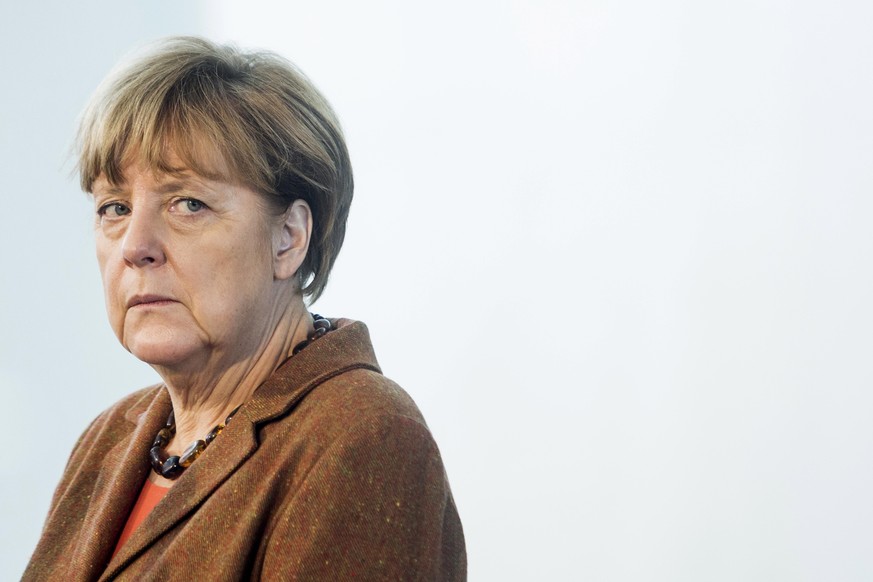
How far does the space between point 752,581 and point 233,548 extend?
1319 mm

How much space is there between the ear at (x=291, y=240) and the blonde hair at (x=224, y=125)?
14mm

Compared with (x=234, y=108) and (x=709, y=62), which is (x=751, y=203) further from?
(x=234, y=108)

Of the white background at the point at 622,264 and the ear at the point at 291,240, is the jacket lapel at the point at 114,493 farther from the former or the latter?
the white background at the point at 622,264

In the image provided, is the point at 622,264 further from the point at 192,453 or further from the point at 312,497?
the point at 312,497

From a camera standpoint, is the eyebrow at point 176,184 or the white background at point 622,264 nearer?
the eyebrow at point 176,184

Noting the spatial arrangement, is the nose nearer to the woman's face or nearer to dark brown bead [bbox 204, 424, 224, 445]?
the woman's face

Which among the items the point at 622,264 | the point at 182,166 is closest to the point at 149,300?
the point at 182,166

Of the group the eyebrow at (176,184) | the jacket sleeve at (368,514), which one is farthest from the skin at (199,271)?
the jacket sleeve at (368,514)

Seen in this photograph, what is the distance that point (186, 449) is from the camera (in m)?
1.41

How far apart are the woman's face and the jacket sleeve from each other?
24 cm

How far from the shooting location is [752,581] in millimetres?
2141

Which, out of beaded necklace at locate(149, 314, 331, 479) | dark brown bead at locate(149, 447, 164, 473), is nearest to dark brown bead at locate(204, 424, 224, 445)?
beaded necklace at locate(149, 314, 331, 479)

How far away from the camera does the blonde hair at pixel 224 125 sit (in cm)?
128

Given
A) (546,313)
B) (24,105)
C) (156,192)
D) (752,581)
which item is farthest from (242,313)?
(24,105)
